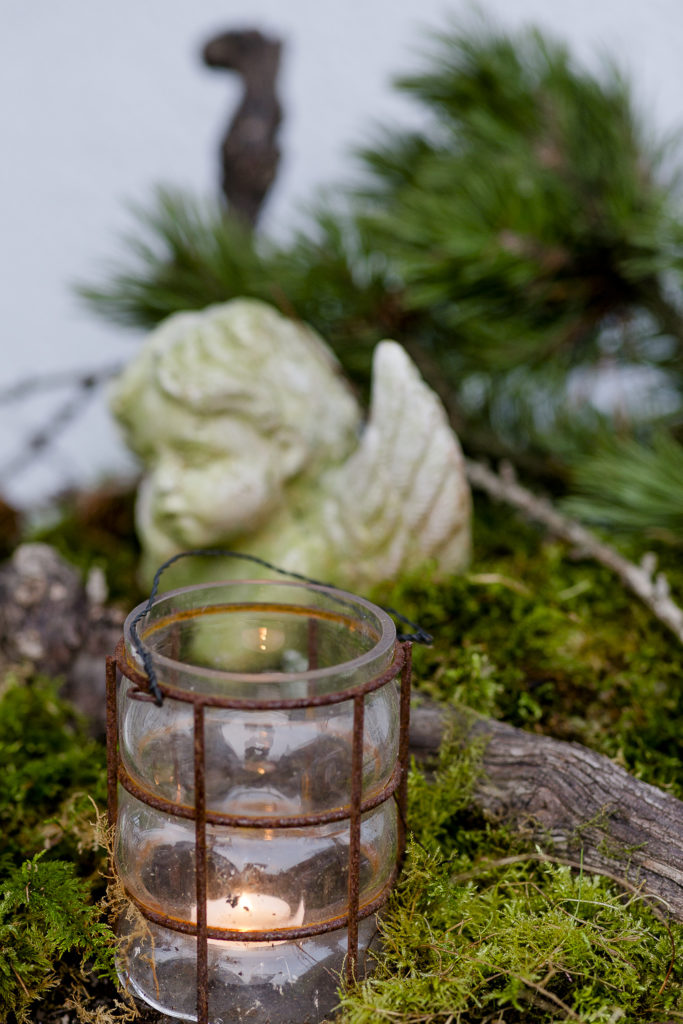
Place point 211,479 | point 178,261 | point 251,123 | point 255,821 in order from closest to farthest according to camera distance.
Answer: point 255,821, point 211,479, point 178,261, point 251,123

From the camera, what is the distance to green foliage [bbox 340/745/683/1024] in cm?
49

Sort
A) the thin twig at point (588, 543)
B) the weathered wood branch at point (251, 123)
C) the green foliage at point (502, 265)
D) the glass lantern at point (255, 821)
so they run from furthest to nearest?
the weathered wood branch at point (251, 123) → the green foliage at point (502, 265) → the thin twig at point (588, 543) → the glass lantern at point (255, 821)

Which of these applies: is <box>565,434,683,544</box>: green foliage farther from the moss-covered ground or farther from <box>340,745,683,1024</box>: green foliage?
<box>340,745,683,1024</box>: green foliage

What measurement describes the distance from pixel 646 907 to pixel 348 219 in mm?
804

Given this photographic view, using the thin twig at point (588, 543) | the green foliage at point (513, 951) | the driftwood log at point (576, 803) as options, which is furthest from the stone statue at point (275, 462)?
the green foliage at point (513, 951)

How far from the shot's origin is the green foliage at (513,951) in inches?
19.3

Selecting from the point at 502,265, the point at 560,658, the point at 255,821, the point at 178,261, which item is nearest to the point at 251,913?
the point at 255,821

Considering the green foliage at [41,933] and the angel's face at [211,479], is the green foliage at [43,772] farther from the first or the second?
the angel's face at [211,479]

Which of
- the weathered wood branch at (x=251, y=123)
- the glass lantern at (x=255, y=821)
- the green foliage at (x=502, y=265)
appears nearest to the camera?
the glass lantern at (x=255, y=821)

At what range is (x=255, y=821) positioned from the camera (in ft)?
1.56

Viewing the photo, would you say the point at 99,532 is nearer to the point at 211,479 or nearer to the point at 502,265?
the point at 211,479

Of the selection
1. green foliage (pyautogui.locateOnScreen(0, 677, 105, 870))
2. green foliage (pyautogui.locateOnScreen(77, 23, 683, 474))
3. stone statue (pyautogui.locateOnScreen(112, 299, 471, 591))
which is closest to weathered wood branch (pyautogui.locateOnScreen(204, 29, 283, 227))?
green foliage (pyautogui.locateOnScreen(77, 23, 683, 474))

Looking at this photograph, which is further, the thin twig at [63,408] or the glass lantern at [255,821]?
the thin twig at [63,408]

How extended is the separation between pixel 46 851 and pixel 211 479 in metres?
0.34
